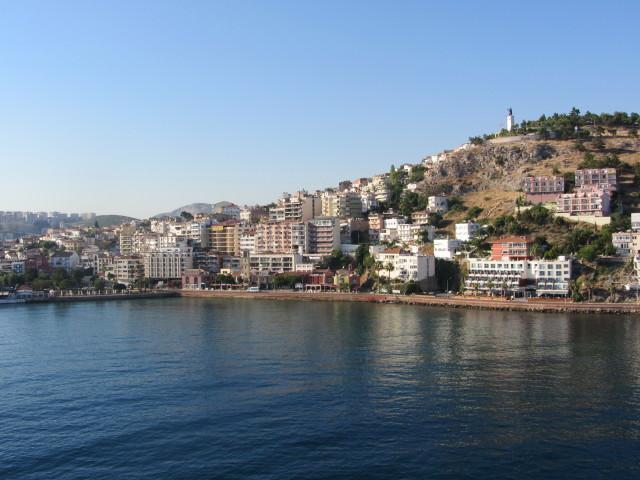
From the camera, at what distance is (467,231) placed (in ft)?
156

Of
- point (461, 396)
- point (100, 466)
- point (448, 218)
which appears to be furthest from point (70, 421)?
point (448, 218)

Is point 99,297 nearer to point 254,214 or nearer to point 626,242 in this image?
point 254,214

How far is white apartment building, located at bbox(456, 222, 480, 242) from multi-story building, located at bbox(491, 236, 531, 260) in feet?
18.1

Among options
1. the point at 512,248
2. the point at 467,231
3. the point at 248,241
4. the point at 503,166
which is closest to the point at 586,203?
the point at 467,231

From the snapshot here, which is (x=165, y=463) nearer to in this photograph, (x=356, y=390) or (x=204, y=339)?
(x=356, y=390)

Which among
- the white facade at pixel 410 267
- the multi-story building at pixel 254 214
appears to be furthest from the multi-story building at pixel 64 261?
the white facade at pixel 410 267

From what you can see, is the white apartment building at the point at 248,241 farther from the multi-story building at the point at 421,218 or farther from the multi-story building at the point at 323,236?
the multi-story building at the point at 421,218

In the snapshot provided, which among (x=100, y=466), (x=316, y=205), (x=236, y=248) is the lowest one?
(x=100, y=466)

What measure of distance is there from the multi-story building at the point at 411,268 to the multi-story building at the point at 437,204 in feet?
37.7

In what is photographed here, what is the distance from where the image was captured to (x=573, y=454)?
13102 millimetres

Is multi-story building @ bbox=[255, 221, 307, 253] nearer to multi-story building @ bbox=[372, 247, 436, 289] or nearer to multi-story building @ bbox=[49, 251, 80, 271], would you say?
multi-story building @ bbox=[372, 247, 436, 289]

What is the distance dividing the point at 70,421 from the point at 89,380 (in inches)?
163

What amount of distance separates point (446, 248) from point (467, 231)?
9.05 ft

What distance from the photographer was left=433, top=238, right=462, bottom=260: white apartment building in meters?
45.8
